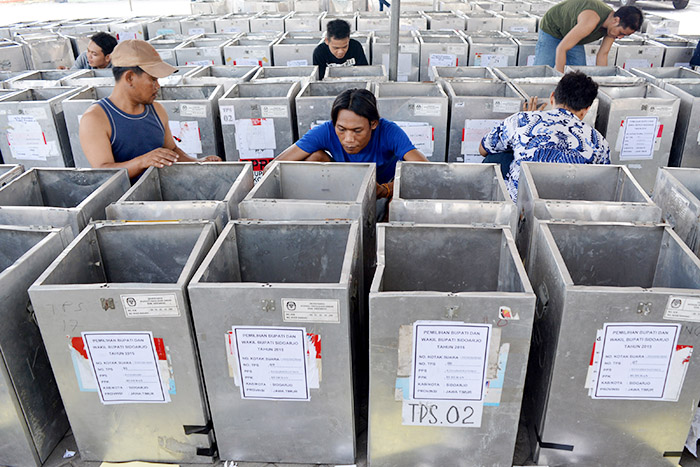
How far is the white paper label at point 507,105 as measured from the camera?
11.5ft

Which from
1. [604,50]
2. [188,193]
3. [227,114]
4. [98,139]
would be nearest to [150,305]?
[188,193]

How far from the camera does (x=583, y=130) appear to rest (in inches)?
110

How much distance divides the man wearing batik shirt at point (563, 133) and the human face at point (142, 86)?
1.82 metres

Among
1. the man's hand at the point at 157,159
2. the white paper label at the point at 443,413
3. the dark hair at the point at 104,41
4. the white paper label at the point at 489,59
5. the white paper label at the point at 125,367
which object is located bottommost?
the white paper label at the point at 443,413

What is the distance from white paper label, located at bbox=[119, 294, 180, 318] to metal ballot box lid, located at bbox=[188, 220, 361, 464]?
0.21 ft

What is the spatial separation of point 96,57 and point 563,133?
13.5 feet

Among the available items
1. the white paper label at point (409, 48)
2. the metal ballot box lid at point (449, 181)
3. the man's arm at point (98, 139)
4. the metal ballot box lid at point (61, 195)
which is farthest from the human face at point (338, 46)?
the metal ballot box lid at point (61, 195)

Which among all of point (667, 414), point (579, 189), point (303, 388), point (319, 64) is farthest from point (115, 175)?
point (319, 64)

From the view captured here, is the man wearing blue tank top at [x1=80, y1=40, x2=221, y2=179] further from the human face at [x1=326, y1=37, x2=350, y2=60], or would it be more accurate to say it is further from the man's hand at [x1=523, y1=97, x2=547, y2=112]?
the human face at [x1=326, y1=37, x2=350, y2=60]

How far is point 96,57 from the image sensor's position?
4.92m

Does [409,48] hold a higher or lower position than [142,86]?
lower

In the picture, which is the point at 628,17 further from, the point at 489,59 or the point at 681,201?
the point at 681,201

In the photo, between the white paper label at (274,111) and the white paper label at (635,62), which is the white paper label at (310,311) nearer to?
the white paper label at (274,111)

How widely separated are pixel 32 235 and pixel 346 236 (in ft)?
3.49
